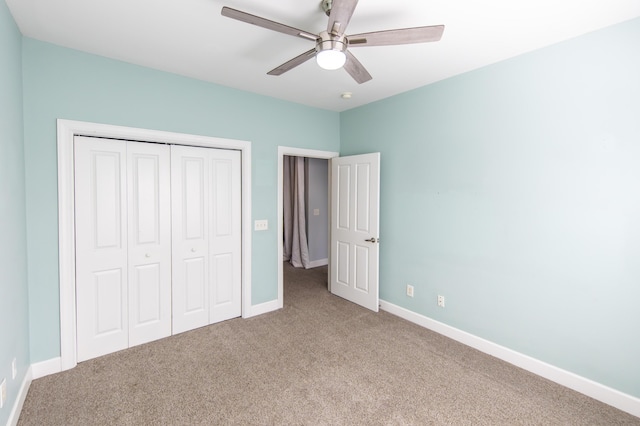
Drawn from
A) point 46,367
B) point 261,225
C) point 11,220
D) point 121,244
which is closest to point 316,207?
point 261,225

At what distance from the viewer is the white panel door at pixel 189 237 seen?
9.80 ft

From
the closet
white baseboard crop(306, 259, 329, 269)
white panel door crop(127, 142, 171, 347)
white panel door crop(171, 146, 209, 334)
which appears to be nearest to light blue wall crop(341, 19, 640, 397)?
the closet

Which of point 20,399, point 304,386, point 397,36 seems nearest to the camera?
point 397,36

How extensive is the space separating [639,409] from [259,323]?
309 cm

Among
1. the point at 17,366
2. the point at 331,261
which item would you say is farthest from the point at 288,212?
the point at 17,366

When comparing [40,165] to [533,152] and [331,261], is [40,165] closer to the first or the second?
[331,261]

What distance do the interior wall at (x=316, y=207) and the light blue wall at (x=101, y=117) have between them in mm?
2450

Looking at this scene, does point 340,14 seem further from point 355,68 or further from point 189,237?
point 189,237

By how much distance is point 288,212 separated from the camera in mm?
6219

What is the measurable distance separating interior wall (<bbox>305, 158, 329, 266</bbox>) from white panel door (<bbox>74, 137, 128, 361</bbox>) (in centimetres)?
365

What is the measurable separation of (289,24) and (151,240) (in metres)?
2.27

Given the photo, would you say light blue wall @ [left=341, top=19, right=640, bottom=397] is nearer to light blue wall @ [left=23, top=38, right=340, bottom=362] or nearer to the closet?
light blue wall @ [left=23, top=38, right=340, bottom=362]

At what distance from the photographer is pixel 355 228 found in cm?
385

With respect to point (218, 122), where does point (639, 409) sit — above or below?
below
